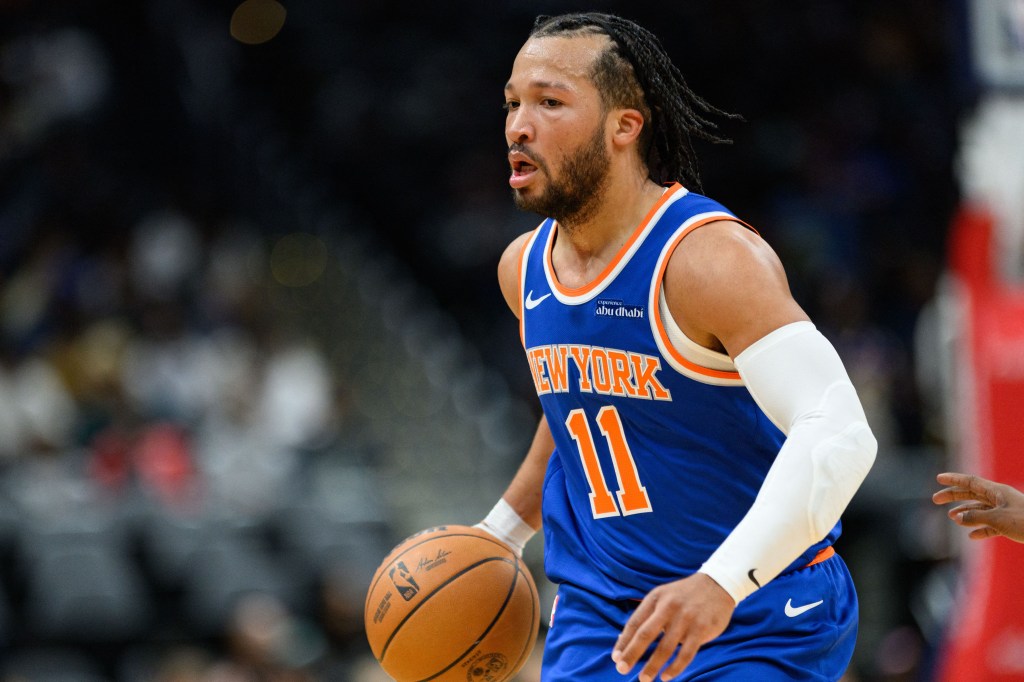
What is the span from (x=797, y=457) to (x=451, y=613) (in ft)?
3.91

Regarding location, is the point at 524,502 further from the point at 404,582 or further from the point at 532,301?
the point at 532,301

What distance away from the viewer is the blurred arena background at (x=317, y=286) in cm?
Result: 851

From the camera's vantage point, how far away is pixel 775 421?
311 centimetres

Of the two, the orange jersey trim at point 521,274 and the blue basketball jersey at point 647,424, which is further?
the orange jersey trim at point 521,274

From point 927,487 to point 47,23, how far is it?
9.24 m

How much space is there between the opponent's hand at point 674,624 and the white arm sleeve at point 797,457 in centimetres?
6

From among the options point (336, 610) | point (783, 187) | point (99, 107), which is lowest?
point (336, 610)

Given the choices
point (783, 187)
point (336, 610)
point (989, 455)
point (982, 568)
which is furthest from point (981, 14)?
point (783, 187)

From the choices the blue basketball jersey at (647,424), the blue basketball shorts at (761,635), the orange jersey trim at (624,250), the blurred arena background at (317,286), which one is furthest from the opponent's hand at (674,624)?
the blurred arena background at (317,286)

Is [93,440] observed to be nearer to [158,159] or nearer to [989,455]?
[158,159]

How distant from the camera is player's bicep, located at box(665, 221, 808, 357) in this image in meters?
3.04

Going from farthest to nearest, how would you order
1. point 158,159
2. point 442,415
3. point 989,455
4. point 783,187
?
1. point 158,159
2. point 783,187
3. point 442,415
4. point 989,455

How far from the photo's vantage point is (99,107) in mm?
13008

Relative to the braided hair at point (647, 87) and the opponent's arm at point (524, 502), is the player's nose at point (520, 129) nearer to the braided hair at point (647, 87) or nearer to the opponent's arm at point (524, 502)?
the braided hair at point (647, 87)
